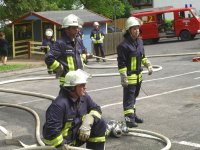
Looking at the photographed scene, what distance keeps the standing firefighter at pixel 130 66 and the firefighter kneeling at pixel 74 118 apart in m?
2.58

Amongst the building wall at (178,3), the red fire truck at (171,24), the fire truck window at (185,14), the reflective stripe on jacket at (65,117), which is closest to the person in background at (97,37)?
the red fire truck at (171,24)

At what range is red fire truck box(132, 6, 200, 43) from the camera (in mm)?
28266

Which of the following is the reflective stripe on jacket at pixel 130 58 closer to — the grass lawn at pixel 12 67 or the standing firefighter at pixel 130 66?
the standing firefighter at pixel 130 66

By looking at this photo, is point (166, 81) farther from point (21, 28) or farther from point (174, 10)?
point (174, 10)

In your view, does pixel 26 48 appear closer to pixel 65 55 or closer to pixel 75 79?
pixel 65 55

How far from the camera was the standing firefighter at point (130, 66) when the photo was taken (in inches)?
308

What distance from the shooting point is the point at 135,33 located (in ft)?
25.6

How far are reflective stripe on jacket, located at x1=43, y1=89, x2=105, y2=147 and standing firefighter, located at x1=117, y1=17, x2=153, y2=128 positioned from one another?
2.61m

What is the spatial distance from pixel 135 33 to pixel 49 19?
14.9 m

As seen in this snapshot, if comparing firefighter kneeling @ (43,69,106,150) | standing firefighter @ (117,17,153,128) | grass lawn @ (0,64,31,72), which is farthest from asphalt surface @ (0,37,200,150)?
grass lawn @ (0,64,31,72)

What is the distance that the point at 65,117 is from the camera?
498 cm

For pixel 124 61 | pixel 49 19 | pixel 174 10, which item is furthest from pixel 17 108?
pixel 174 10

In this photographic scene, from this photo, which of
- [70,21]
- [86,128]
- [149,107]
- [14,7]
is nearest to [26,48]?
[14,7]

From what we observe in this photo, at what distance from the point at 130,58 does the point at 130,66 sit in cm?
15
